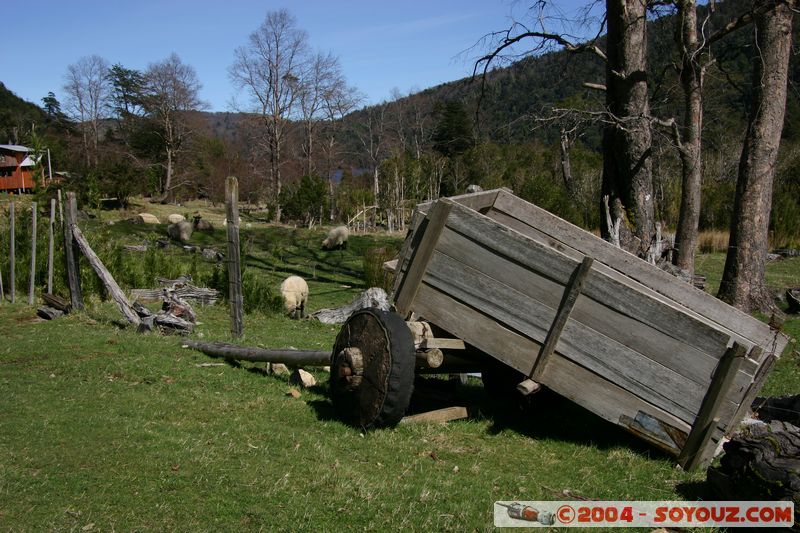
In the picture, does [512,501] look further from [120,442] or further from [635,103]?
[635,103]

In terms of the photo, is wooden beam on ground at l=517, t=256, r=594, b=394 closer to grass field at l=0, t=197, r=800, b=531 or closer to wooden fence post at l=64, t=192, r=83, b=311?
grass field at l=0, t=197, r=800, b=531

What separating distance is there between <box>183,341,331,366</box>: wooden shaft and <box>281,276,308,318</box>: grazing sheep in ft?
18.0

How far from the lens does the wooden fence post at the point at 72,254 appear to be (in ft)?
35.4

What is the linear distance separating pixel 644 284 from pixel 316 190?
108 feet

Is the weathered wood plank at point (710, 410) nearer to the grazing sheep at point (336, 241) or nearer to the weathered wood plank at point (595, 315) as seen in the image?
the weathered wood plank at point (595, 315)

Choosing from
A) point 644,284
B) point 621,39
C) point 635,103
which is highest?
point 621,39

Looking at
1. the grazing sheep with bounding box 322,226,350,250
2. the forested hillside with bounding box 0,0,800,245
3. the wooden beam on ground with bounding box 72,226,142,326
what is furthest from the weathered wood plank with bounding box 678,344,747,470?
the grazing sheep with bounding box 322,226,350,250

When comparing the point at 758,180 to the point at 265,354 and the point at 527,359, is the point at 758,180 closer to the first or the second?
the point at 527,359

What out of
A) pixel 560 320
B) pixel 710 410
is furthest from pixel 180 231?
pixel 710 410

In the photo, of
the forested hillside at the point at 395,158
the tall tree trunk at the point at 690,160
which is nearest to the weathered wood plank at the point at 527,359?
the tall tree trunk at the point at 690,160

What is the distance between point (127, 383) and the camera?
6891 millimetres

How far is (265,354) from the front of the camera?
730 cm

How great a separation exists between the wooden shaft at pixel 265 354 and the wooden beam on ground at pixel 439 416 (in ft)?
3.69

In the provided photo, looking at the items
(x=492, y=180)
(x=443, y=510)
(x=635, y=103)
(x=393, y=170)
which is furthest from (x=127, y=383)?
(x=393, y=170)
